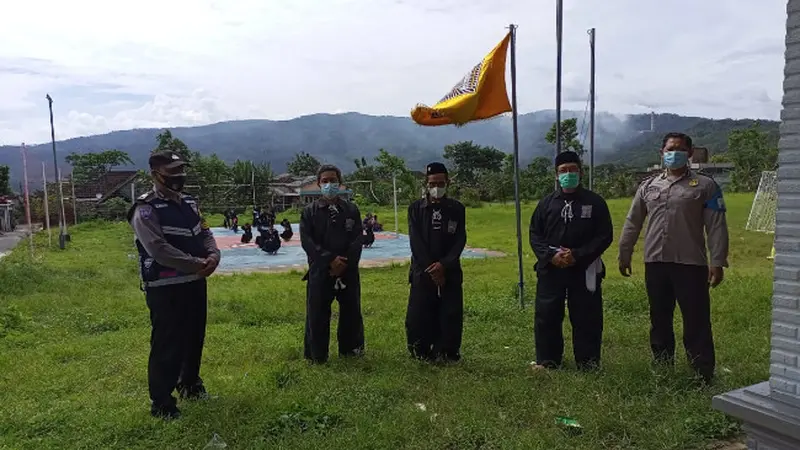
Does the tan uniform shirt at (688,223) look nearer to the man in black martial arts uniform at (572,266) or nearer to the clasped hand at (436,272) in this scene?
the man in black martial arts uniform at (572,266)

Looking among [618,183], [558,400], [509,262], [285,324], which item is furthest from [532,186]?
[558,400]

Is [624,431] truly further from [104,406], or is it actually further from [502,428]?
[104,406]

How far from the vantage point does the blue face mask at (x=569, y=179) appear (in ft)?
15.6

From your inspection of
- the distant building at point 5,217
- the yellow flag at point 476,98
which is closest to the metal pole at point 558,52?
the yellow flag at point 476,98

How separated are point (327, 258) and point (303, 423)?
5.41 ft

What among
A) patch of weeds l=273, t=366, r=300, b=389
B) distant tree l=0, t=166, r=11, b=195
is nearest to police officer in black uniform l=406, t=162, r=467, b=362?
patch of weeds l=273, t=366, r=300, b=389

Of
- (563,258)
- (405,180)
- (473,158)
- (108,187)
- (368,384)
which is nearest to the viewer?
(368,384)

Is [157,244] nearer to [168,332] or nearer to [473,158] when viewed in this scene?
[168,332]

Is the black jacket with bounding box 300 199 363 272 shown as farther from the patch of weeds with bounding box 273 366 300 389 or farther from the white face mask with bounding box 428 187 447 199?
the patch of weeds with bounding box 273 366 300 389

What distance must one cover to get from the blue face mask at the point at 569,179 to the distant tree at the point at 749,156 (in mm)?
36555

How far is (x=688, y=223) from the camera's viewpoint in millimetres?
4371

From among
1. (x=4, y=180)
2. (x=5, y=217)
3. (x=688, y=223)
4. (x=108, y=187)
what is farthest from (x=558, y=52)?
(x=108, y=187)

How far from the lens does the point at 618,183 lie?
36562 mm

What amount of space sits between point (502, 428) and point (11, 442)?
111 inches
